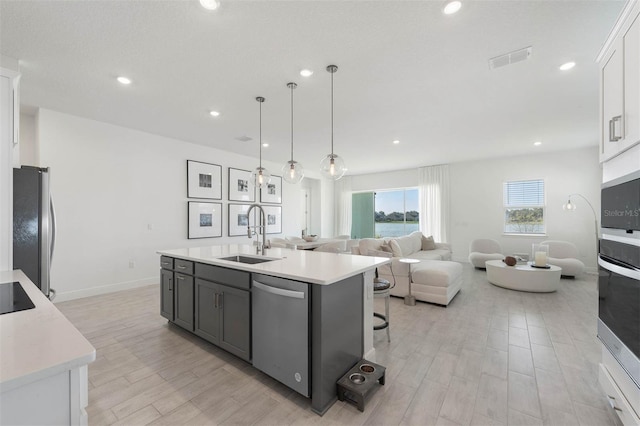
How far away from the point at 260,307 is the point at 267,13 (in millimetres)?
2169

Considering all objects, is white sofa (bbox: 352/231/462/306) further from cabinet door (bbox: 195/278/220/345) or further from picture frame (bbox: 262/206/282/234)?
picture frame (bbox: 262/206/282/234)

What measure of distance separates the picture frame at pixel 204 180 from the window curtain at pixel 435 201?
18.1ft

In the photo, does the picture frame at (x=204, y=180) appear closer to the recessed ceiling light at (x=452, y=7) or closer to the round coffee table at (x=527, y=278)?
the recessed ceiling light at (x=452, y=7)

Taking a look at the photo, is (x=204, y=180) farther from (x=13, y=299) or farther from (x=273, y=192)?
(x=13, y=299)

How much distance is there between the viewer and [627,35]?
1405mm

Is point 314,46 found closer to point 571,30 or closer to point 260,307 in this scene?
point 571,30

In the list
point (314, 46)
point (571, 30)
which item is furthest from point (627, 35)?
point (314, 46)

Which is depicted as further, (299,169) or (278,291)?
→ (299,169)

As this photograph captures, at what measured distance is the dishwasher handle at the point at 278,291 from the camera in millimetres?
1771

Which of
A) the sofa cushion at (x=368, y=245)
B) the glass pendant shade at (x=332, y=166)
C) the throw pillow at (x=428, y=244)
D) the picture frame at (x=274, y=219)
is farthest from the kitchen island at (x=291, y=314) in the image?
the throw pillow at (x=428, y=244)

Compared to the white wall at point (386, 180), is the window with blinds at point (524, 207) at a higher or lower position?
lower

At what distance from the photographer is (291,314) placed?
1818mm

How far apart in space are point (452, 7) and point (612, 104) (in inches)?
45.7

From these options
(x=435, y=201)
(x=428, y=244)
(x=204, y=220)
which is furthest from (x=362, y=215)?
(x=204, y=220)
